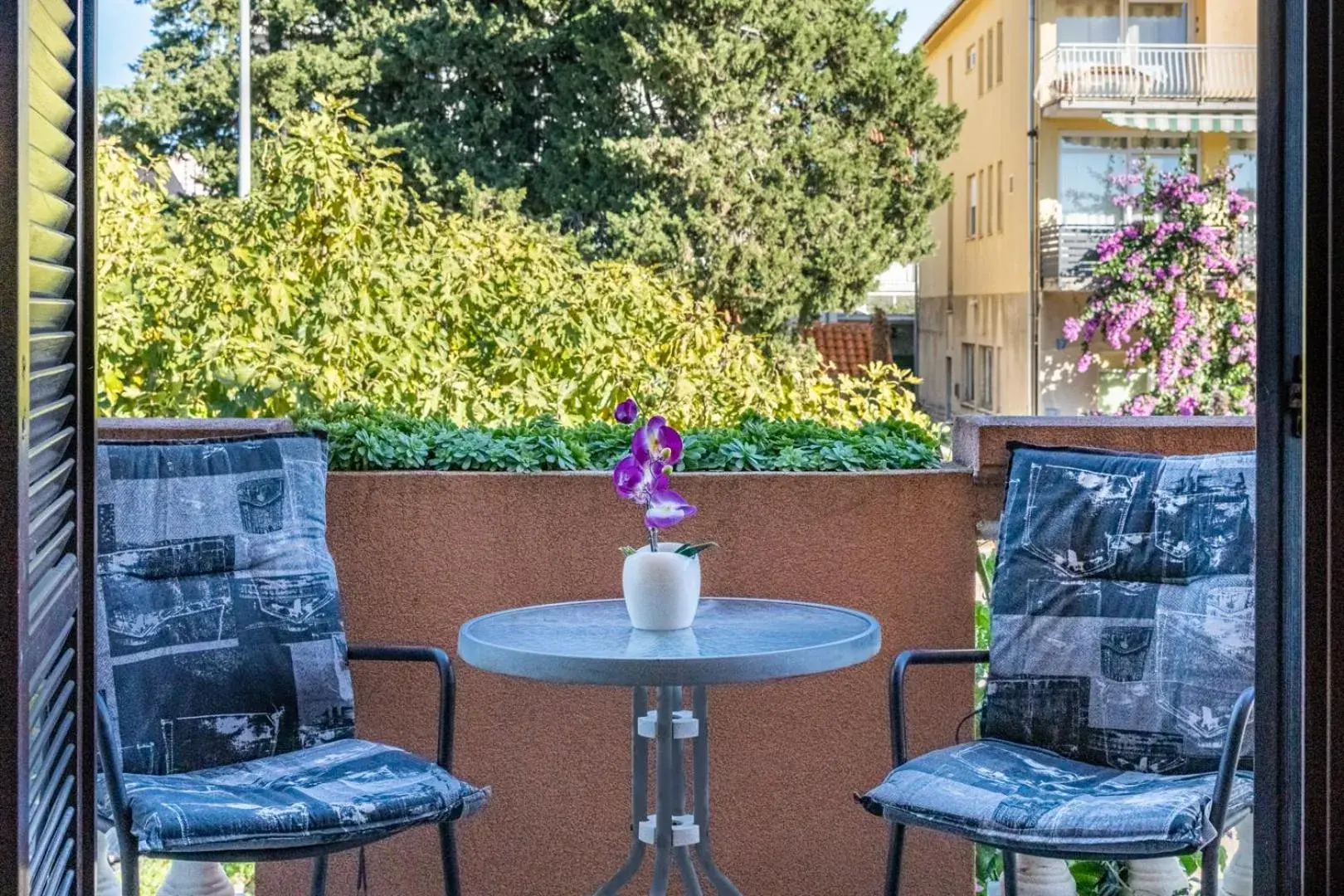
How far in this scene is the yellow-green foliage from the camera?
15.9 feet

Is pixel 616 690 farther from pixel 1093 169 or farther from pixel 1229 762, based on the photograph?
pixel 1093 169

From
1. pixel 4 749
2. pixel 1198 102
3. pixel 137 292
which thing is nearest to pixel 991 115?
pixel 1198 102

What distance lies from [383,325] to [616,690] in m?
2.26

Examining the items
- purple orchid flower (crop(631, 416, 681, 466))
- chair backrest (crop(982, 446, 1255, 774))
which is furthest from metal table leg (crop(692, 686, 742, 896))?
chair backrest (crop(982, 446, 1255, 774))

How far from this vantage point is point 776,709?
10.4 ft

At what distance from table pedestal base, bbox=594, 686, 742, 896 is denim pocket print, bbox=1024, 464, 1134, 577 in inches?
25.7

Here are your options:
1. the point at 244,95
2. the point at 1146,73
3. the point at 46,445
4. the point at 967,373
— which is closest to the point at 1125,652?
the point at 46,445

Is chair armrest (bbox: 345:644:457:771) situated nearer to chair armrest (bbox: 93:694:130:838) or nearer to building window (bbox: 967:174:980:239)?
chair armrest (bbox: 93:694:130:838)

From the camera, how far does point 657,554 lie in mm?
2602

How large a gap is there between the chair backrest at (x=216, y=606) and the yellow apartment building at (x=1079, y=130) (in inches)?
588

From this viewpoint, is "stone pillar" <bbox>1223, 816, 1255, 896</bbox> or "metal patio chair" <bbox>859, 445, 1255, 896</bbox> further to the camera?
"stone pillar" <bbox>1223, 816, 1255, 896</bbox>

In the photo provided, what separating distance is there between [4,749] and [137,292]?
15.5 feet

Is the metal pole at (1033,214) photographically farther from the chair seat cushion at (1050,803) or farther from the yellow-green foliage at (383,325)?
the chair seat cushion at (1050,803)

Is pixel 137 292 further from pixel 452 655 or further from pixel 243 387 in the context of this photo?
pixel 452 655
